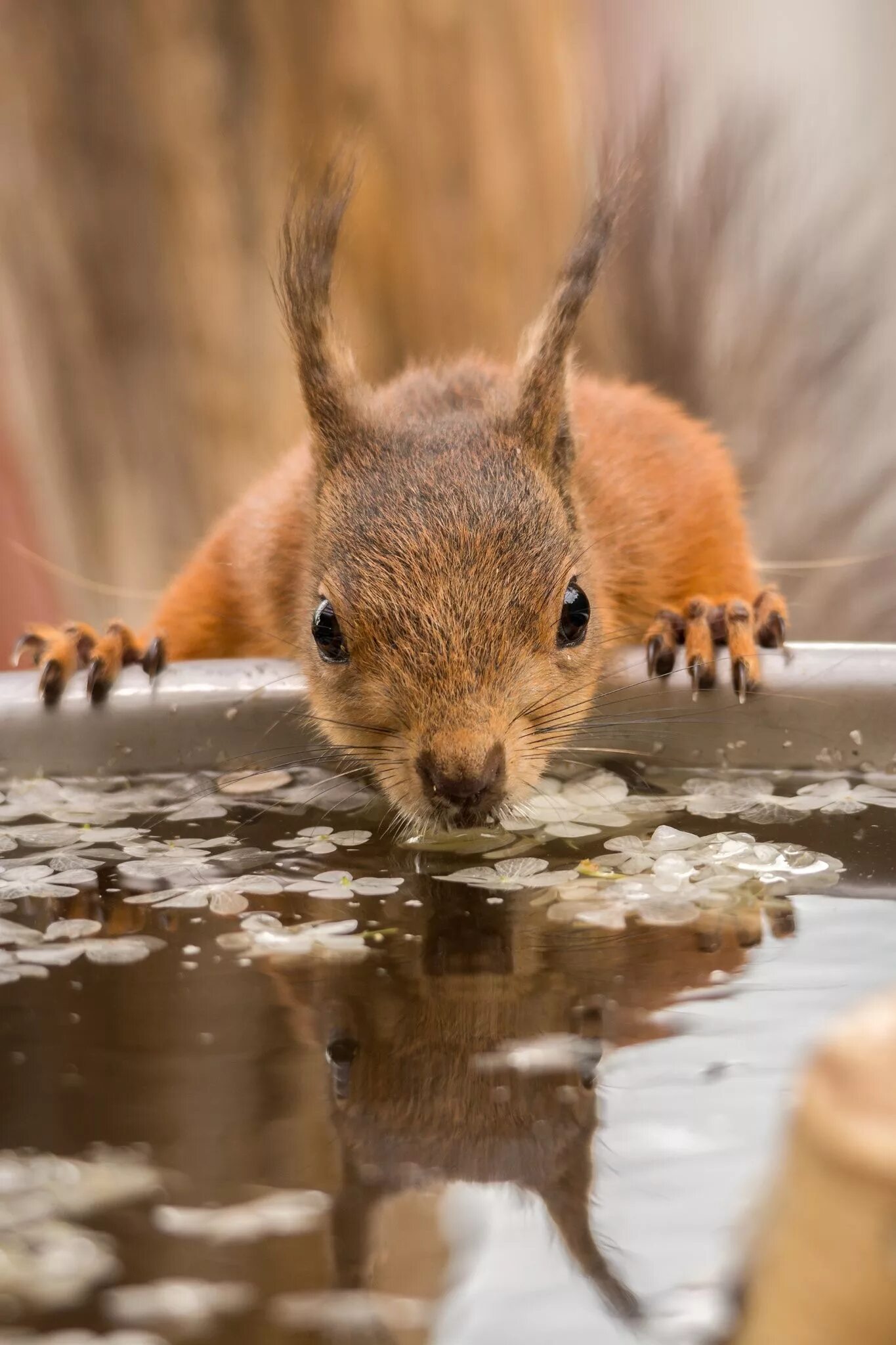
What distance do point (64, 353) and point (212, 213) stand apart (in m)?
0.36

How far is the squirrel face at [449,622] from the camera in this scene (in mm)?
1250

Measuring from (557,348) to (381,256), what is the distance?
3.86 ft

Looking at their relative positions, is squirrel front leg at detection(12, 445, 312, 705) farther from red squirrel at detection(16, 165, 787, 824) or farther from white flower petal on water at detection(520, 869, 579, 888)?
white flower petal on water at detection(520, 869, 579, 888)

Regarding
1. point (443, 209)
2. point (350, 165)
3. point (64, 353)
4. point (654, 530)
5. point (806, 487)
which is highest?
point (443, 209)

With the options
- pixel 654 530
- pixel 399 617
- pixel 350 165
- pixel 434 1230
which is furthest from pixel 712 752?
pixel 434 1230

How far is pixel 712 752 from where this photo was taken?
1387 millimetres

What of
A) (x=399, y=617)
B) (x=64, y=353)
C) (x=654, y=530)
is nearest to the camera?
(x=399, y=617)

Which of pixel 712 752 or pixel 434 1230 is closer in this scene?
pixel 434 1230

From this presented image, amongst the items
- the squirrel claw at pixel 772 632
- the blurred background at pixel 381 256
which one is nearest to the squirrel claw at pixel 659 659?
the squirrel claw at pixel 772 632

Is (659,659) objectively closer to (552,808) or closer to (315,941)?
(552,808)

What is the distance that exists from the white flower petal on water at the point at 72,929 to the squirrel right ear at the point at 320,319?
624mm

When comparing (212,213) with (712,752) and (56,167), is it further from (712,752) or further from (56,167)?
(712,752)

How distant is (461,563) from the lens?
133 centimetres

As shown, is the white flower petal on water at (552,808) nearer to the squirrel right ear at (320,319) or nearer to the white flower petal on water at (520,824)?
the white flower petal on water at (520,824)
